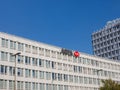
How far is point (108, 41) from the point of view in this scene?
584 ft

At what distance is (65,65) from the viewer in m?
104

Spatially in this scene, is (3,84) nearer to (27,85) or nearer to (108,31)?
(27,85)

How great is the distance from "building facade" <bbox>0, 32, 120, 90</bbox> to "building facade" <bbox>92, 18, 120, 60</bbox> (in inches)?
2032

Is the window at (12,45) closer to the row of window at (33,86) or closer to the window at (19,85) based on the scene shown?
the row of window at (33,86)

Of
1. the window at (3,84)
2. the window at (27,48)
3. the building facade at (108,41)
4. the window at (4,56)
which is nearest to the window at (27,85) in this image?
the window at (3,84)

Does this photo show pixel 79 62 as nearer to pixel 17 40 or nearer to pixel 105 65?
pixel 105 65

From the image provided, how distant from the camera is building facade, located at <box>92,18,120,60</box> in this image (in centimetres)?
17188

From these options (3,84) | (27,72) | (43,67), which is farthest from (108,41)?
(3,84)

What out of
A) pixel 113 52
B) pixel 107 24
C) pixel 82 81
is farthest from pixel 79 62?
pixel 107 24

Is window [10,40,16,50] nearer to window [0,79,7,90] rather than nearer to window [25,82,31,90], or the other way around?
window [0,79,7,90]

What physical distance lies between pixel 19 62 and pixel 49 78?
1385 centimetres

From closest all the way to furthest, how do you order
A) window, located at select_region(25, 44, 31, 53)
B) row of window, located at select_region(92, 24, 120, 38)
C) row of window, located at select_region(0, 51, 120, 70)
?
row of window, located at select_region(0, 51, 120, 70) → window, located at select_region(25, 44, 31, 53) → row of window, located at select_region(92, 24, 120, 38)

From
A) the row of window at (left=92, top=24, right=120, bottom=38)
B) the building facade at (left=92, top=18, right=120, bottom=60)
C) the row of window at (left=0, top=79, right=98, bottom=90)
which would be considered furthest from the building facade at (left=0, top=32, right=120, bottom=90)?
the row of window at (left=92, top=24, right=120, bottom=38)

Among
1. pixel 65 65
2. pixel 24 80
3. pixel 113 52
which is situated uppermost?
pixel 113 52
